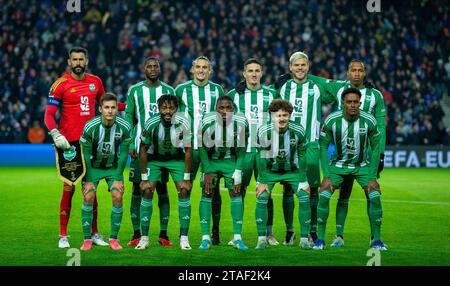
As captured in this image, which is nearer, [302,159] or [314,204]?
[302,159]

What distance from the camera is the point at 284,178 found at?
33.5 feet

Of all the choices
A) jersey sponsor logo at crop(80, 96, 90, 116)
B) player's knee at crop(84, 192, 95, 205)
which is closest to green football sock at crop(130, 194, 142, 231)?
player's knee at crop(84, 192, 95, 205)

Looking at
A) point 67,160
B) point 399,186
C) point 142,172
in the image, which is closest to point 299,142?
point 142,172

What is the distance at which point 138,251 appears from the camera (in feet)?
32.4

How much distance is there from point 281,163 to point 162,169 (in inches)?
55.2

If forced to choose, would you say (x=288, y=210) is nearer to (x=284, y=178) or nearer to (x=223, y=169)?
(x=284, y=178)

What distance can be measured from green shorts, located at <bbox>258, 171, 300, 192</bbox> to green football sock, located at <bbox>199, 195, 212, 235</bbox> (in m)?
0.73

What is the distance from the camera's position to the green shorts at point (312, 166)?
10.7 meters

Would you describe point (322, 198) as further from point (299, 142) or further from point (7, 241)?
point (7, 241)

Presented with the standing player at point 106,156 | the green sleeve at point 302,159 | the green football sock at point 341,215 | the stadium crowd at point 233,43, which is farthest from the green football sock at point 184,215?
the stadium crowd at point 233,43

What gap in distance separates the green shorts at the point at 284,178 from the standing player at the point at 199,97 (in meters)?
0.75

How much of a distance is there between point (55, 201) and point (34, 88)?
33.2 feet

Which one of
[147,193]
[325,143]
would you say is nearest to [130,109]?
[147,193]

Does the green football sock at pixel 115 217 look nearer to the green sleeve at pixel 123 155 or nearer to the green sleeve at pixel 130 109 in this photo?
the green sleeve at pixel 123 155
